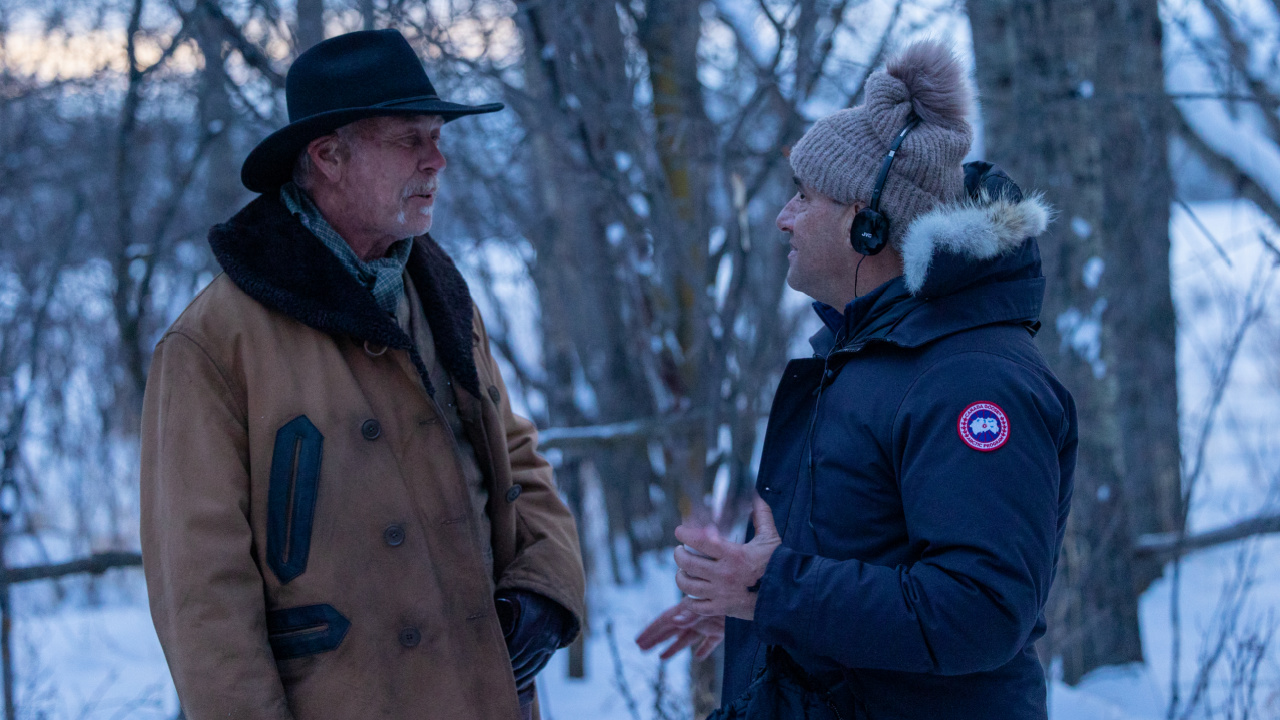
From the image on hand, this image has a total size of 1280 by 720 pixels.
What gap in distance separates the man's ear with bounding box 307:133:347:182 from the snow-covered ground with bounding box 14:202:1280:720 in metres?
1.66

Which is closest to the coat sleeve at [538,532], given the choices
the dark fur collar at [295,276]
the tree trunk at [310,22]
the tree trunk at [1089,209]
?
A: the dark fur collar at [295,276]

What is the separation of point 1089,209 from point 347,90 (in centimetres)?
379

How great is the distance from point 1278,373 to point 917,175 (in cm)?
833

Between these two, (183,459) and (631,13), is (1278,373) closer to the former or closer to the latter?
(631,13)

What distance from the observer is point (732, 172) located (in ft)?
12.0

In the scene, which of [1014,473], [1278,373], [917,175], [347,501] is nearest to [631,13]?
[917,175]

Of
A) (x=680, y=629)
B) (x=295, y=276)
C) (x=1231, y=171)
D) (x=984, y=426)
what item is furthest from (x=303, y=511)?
(x=1231, y=171)

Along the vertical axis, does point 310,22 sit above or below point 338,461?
above

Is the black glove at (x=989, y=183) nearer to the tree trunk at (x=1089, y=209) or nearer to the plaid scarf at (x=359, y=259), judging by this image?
the plaid scarf at (x=359, y=259)

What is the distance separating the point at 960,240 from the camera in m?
1.59

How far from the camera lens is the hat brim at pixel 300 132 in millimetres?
2029

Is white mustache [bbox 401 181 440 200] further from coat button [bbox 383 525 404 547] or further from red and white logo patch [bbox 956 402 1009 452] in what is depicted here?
red and white logo patch [bbox 956 402 1009 452]

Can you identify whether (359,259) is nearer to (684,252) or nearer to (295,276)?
(295,276)

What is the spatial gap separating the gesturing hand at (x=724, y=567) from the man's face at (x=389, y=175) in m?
0.99
